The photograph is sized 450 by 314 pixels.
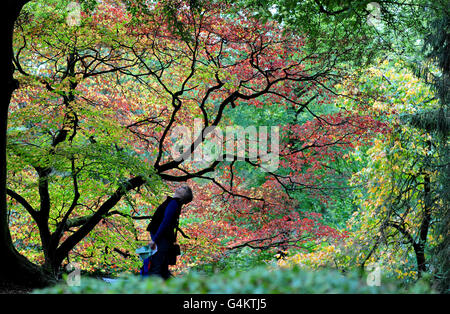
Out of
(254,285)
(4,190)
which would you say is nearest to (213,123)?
(4,190)

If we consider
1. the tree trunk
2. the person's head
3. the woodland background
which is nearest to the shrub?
the person's head

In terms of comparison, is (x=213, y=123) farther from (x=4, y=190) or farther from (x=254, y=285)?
(x=254, y=285)

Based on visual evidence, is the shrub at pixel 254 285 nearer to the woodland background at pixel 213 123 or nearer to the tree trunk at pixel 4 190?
the tree trunk at pixel 4 190

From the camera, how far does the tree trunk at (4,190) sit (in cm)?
439

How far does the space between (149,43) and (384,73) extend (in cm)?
752

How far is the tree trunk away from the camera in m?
4.39

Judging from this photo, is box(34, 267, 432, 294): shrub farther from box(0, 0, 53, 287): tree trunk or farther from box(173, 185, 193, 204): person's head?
box(0, 0, 53, 287): tree trunk

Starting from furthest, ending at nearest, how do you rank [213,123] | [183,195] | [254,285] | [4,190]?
[213,123] → [4,190] → [183,195] → [254,285]

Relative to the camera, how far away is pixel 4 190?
477 cm

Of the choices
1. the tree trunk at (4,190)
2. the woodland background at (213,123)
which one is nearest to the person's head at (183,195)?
the woodland background at (213,123)

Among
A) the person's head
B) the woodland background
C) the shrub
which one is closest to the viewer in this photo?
the shrub

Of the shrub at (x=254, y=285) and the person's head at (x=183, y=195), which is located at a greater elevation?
the person's head at (x=183, y=195)

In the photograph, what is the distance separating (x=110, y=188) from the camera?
24.8ft
